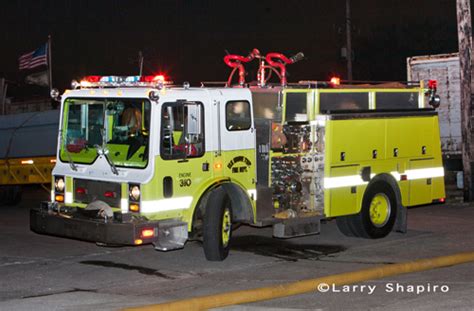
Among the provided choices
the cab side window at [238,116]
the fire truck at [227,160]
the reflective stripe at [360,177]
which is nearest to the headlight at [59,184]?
the fire truck at [227,160]

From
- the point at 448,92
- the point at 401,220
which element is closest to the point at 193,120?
the point at 401,220

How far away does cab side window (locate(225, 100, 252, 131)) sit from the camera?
12578 mm

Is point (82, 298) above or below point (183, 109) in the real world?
below

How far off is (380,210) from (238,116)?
11.0 ft

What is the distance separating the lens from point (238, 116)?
503 inches

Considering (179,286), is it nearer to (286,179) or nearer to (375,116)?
(286,179)

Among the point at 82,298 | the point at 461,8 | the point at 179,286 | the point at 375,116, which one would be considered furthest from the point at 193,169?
the point at 461,8

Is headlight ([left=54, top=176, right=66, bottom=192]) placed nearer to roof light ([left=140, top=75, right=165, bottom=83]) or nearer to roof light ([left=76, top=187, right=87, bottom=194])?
roof light ([left=76, top=187, right=87, bottom=194])

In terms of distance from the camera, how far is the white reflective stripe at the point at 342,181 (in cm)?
1362

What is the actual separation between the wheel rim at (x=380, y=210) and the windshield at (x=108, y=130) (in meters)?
4.44

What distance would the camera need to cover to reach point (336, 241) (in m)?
14.6

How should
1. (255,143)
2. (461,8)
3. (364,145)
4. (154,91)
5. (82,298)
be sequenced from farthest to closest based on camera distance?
(461,8)
(364,145)
(255,143)
(154,91)
(82,298)

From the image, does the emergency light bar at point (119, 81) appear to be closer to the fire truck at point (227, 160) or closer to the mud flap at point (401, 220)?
the fire truck at point (227, 160)

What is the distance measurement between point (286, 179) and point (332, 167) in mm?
723
